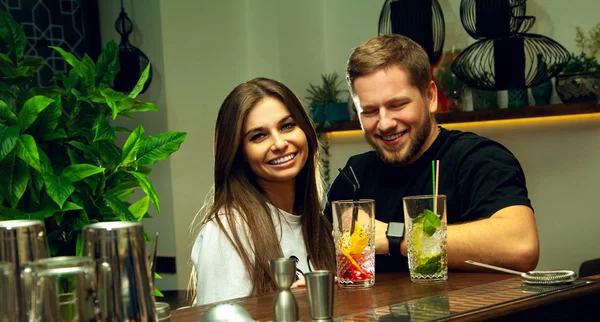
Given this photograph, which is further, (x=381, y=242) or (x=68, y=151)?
(x=68, y=151)

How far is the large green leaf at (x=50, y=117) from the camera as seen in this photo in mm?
2387

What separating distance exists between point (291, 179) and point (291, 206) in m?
0.08

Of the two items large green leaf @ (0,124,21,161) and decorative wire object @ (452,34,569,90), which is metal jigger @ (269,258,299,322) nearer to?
large green leaf @ (0,124,21,161)

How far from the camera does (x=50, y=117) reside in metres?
2.39

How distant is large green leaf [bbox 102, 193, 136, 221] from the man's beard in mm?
746

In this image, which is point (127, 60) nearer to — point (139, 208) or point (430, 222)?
point (139, 208)

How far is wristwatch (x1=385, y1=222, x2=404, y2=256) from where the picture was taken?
81.6 inches

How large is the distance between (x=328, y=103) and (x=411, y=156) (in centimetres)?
280

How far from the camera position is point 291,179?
7.70 feet

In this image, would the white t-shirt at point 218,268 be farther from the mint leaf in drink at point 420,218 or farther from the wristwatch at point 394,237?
the mint leaf in drink at point 420,218

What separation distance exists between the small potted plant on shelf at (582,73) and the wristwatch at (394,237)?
2.44 m

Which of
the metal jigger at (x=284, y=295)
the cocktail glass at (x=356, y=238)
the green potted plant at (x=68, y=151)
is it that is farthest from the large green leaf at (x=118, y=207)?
the metal jigger at (x=284, y=295)

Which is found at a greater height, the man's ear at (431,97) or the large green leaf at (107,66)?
the large green leaf at (107,66)

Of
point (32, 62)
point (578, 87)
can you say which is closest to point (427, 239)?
point (32, 62)
